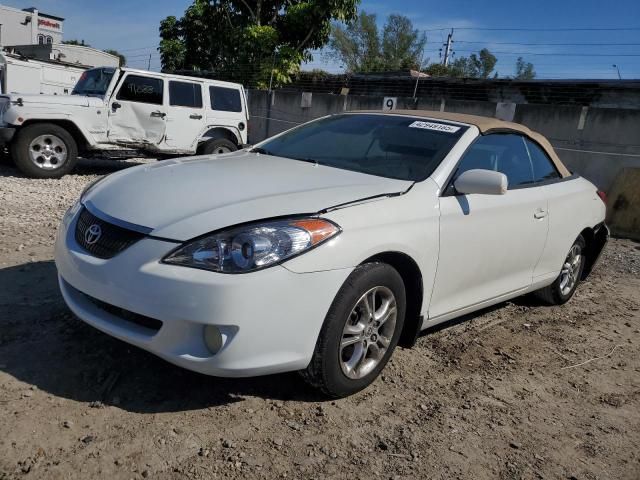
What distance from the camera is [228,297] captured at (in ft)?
7.77

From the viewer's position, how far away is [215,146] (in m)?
10.3

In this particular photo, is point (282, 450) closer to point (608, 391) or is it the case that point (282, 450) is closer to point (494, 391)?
point (494, 391)

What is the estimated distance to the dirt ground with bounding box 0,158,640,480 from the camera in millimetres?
2357

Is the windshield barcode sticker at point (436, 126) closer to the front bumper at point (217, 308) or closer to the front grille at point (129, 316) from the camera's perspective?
the front bumper at point (217, 308)

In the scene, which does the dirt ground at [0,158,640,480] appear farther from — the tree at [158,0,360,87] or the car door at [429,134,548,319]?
the tree at [158,0,360,87]

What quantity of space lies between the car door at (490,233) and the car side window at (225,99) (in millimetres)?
7201

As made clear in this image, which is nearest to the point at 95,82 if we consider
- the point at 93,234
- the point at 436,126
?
the point at 436,126

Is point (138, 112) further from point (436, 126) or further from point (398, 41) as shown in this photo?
point (398, 41)

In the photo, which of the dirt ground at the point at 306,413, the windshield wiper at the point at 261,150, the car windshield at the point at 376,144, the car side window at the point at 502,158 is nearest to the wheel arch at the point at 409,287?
the dirt ground at the point at 306,413

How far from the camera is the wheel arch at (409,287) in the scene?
2.95 meters

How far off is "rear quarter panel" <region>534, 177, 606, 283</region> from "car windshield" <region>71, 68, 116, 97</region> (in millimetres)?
7242

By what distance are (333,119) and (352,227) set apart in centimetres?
186

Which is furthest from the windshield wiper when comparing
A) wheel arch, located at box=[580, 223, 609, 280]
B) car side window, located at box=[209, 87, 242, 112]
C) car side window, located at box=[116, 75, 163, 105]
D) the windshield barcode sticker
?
car side window, located at box=[209, 87, 242, 112]

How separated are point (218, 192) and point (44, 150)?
6.70 meters
